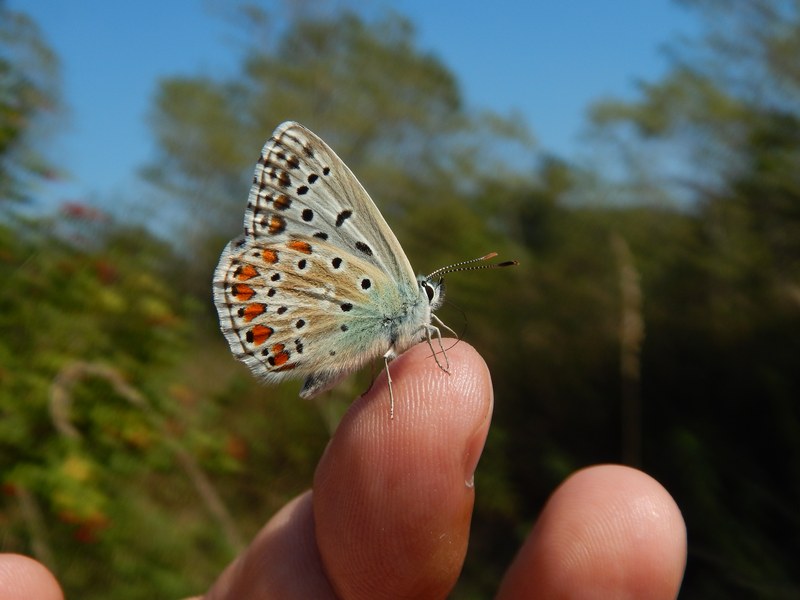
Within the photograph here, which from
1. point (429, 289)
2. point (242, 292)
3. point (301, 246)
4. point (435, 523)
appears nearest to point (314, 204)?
point (301, 246)

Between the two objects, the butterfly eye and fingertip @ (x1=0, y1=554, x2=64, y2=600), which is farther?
the butterfly eye

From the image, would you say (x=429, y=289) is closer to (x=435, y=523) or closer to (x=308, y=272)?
(x=308, y=272)

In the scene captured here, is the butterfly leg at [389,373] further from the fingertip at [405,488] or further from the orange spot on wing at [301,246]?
the orange spot on wing at [301,246]

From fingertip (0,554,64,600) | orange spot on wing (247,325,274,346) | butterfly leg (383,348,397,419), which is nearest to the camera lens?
fingertip (0,554,64,600)

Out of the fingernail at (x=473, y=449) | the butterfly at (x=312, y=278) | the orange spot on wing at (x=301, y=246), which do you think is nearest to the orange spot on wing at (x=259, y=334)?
the butterfly at (x=312, y=278)

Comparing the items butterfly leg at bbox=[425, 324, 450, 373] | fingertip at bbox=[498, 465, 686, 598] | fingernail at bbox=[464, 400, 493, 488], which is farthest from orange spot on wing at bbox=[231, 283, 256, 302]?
fingertip at bbox=[498, 465, 686, 598]

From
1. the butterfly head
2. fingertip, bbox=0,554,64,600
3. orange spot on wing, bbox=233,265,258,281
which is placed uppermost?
the butterfly head

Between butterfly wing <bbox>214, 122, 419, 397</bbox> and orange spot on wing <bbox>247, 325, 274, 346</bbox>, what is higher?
butterfly wing <bbox>214, 122, 419, 397</bbox>

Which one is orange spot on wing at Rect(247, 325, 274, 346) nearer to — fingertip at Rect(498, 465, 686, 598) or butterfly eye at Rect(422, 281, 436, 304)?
butterfly eye at Rect(422, 281, 436, 304)
